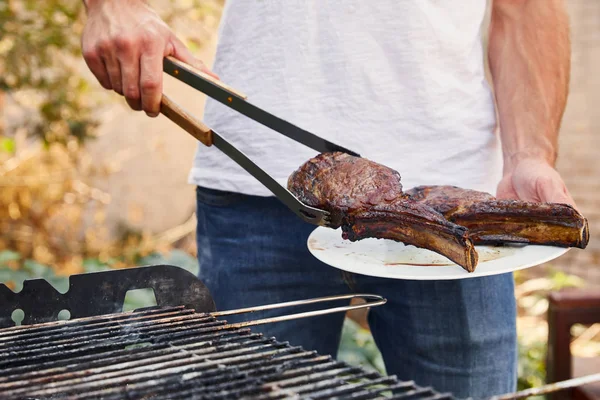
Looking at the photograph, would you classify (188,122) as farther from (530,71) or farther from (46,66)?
(46,66)

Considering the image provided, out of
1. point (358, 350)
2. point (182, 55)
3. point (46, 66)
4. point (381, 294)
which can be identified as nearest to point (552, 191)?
point (381, 294)

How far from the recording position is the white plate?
1594mm

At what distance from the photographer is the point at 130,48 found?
1.82 metres

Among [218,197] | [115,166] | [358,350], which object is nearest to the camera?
[218,197]

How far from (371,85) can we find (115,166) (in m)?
4.99

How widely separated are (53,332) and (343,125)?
3.52 feet

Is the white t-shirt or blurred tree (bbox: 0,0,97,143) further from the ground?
Result: blurred tree (bbox: 0,0,97,143)

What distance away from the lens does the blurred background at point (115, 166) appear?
529 centimetres

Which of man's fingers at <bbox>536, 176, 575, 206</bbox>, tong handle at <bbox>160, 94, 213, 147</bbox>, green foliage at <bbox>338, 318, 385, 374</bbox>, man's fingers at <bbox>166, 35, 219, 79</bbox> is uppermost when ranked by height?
man's fingers at <bbox>166, 35, 219, 79</bbox>

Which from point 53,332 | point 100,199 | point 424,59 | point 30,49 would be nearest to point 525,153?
point 424,59

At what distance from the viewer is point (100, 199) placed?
263 inches

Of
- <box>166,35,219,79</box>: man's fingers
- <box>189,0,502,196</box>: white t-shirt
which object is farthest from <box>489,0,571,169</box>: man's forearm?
<box>166,35,219,79</box>: man's fingers

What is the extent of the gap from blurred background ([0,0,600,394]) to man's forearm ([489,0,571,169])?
3.02 metres

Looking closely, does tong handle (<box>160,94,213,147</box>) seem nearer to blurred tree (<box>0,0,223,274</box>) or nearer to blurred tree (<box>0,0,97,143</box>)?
blurred tree (<box>0,0,223,274</box>)
